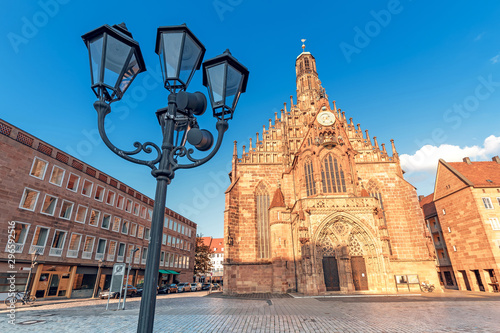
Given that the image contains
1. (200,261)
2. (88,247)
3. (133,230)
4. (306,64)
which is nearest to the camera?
(88,247)

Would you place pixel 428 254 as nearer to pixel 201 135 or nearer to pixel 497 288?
pixel 497 288

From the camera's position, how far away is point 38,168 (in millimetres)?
21828

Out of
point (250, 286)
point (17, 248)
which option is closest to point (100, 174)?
point (17, 248)

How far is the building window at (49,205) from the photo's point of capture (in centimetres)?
2190

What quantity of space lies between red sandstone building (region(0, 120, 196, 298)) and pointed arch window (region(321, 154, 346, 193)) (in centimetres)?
2383

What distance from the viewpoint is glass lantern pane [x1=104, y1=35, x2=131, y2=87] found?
135 inches

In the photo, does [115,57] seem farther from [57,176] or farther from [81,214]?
[81,214]

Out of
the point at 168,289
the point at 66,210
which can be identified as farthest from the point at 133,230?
the point at 66,210

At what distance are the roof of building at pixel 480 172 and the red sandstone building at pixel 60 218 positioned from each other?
4178 centimetres

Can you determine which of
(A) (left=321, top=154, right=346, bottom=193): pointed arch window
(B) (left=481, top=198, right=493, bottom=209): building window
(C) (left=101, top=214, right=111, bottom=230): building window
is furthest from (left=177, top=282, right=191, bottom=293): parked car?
(B) (left=481, top=198, right=493, bottom=209): building window

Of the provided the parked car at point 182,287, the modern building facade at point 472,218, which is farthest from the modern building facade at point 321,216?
the parked car at point 182,287

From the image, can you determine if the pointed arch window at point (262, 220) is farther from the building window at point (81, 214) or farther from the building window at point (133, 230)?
the building window at point (81, 214)

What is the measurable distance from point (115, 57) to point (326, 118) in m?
27.3

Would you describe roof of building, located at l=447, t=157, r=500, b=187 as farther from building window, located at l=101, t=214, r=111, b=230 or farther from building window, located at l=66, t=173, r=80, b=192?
building window, located at l=66, t=173, r=80, b=192
